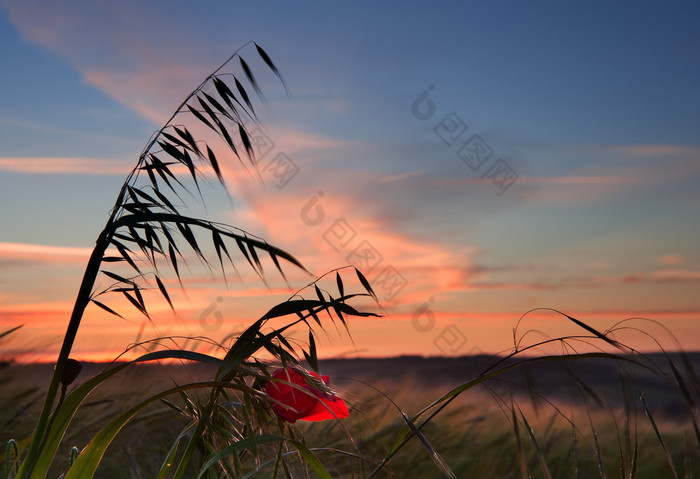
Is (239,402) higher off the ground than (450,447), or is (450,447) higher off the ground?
(239,402)

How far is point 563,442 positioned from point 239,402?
1.16 metres

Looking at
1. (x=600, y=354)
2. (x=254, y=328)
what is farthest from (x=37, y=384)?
(x=600, y=354)

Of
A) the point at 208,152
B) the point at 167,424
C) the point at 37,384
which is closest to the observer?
the point at 208,152

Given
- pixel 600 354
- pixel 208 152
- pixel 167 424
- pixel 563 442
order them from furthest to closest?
pixel 167 424 → pixel 563 442 → pixel 208 152 → pixel 600 354

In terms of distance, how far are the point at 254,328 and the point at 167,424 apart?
1529mm

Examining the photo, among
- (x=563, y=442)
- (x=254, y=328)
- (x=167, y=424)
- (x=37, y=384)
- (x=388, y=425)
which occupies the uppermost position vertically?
(x=37, y=384)

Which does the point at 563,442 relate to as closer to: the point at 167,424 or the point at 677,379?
the point at 677,379

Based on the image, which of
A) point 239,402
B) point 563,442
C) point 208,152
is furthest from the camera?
point 563,442

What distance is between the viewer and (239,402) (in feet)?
3.51

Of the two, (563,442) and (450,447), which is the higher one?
(450,447)

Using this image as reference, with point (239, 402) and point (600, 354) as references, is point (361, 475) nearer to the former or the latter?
point (239, 402)

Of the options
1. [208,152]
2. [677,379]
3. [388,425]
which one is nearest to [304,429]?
[388,425]

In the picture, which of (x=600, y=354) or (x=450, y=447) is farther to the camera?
(x=450, y=447)

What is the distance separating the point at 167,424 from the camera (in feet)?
7.26
